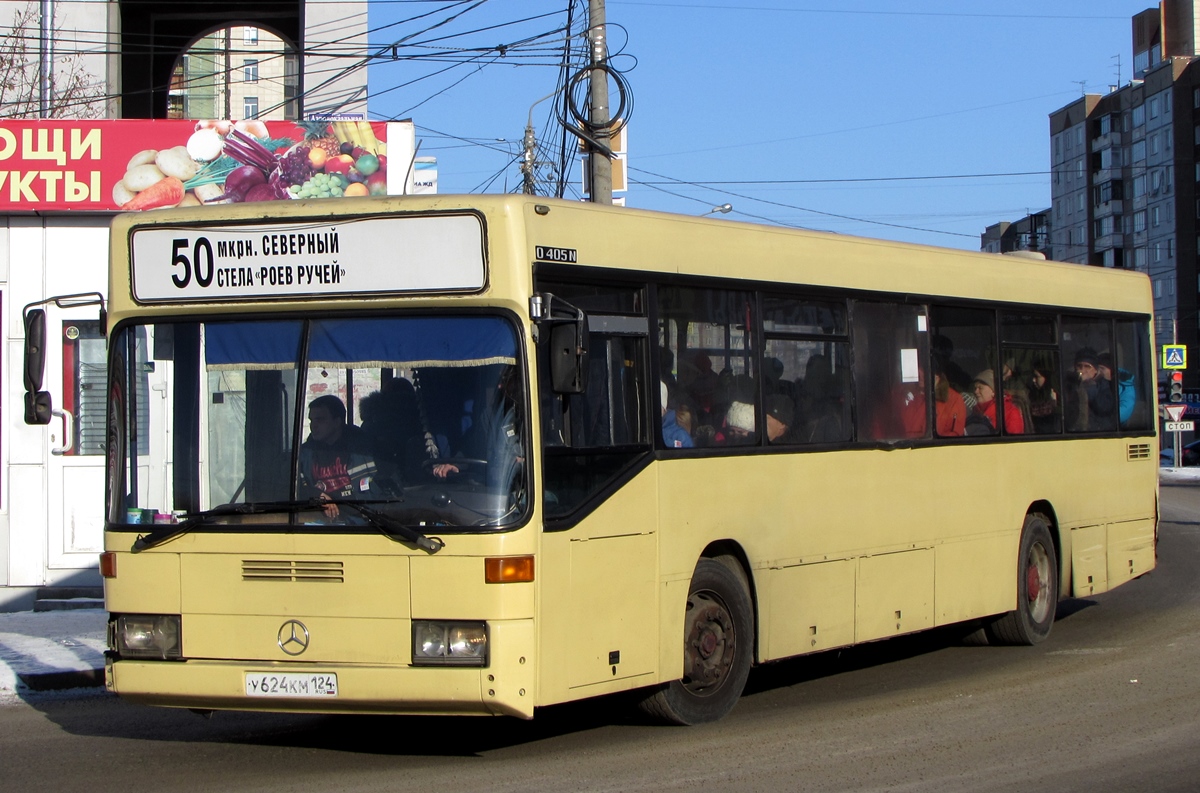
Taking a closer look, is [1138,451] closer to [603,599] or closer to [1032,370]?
[1032,370]

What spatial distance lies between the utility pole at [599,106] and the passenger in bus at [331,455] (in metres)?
10.9

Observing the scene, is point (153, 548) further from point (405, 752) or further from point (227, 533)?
point (405, 752)

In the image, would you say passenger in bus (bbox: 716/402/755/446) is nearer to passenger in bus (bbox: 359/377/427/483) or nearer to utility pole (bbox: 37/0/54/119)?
passenger in bus (bbox: 359/377/427/483)

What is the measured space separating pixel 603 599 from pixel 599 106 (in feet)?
39.4

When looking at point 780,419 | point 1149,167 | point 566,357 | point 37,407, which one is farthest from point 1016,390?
point 1149,167

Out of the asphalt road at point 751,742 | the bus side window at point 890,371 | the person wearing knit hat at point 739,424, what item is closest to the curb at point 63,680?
the asphalt road at point 751,742

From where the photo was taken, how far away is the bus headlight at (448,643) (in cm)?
712

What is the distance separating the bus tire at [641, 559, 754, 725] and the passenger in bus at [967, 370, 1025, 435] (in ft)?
11.2

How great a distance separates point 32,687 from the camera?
10656mm

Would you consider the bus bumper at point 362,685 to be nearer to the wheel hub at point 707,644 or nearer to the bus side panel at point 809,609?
the wheel hub at point 707,644

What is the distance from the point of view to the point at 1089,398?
13078 mm

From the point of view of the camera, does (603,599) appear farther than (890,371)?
No

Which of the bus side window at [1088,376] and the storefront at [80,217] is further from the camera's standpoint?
the storefront at [80,217]

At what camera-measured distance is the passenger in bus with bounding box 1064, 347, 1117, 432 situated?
1281cm
